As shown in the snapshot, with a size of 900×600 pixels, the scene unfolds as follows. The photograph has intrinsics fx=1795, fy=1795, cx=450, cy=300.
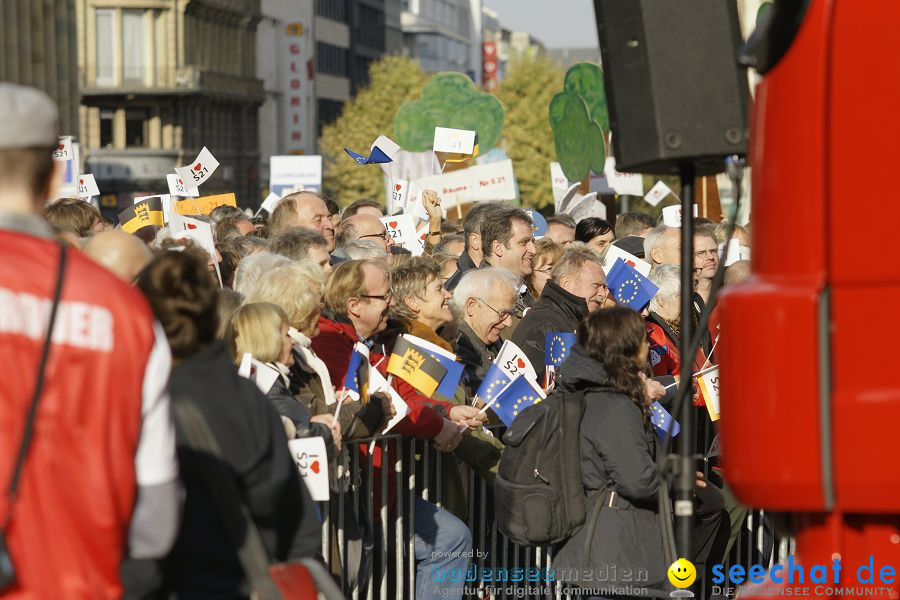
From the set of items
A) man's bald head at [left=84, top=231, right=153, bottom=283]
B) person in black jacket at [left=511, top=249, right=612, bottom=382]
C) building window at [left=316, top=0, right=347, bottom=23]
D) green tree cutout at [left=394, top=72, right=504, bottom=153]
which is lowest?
person in black jacket at [left=511, top=249, right=612, bottom=382]

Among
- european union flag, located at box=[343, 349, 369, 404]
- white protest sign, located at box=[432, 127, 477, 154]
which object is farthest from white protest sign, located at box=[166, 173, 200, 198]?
european union flag, located at box=[343, 349, 369, 404]

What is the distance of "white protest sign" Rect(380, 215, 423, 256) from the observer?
13609 millimetres

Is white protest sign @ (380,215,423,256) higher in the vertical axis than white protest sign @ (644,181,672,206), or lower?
lower

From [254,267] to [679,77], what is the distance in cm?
284

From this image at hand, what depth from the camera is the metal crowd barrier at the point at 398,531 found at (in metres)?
6.54

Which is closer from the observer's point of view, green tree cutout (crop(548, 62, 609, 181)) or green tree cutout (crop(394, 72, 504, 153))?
green tree cutout (crop(548, 62, 609, 181))

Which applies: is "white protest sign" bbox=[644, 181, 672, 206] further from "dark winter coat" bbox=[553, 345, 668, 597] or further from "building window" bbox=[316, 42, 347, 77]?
"building window" bbox=[316, 42, 347, 77]

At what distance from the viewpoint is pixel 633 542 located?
7.03 metres

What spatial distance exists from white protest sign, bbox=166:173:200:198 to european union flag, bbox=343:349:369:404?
6.90m

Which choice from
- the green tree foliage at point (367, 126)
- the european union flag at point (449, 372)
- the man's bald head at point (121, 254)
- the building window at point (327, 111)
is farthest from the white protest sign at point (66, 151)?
the building window at point (327, 111)

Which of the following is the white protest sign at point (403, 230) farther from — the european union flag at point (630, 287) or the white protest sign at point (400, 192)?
the european union flag at point (630, 287)

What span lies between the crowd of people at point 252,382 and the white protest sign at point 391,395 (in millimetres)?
31

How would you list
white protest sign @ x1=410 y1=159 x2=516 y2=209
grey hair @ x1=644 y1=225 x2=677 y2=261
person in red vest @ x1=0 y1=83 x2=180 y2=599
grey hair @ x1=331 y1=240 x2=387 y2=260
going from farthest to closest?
1. white protest sign @ x1=410 y1=159 x2=516 y2=209
2. grey hair @ x1=644 y1=225 x2=677 y2=261
3. grey hair @ x1=331 y1=240 x2=387 y2=260
4. person in red vest @ x1=0 y1=83 x2=180 y2=599

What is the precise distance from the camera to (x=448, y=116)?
24.4m
